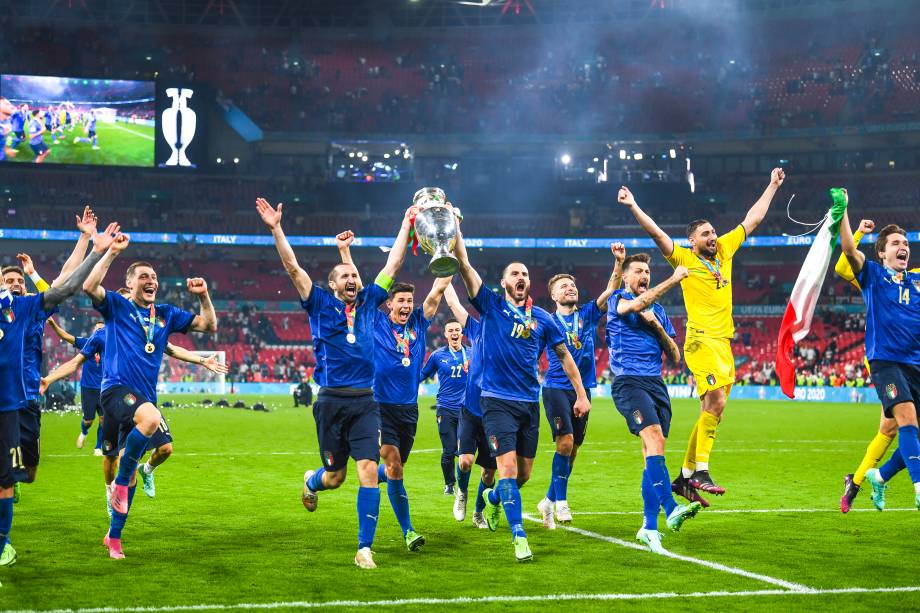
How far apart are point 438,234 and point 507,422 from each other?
1.82 metres

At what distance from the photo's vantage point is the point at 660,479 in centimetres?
Result: 973

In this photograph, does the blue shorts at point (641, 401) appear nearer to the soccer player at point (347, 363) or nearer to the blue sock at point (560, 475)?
the blue sock at point (560, 475)

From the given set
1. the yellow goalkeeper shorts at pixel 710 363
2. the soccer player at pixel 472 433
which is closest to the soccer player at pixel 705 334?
the yellow goalkeeper shorts at pixel 710 363

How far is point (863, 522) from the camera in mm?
11383

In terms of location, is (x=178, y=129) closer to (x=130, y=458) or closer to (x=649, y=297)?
(x=130, y=458)

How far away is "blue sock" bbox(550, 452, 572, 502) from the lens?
1140cm

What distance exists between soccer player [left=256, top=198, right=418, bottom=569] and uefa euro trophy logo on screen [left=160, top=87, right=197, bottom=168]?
1673 inches

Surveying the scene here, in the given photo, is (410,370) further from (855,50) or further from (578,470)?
(855,50)

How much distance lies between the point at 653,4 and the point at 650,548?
51.3 m

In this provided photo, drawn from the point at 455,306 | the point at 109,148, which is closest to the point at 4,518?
the point at 455,306

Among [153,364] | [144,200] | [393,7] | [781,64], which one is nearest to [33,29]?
[144,200]

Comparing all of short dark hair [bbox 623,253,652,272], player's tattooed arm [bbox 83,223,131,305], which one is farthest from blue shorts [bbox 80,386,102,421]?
short dark hair [bbox 623,253,652,272]

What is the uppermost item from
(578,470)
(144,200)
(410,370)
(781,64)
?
(781,64)

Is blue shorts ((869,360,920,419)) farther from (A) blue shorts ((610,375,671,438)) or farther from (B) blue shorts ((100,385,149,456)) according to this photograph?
(B) blue shorts ((100,385,149,456))
